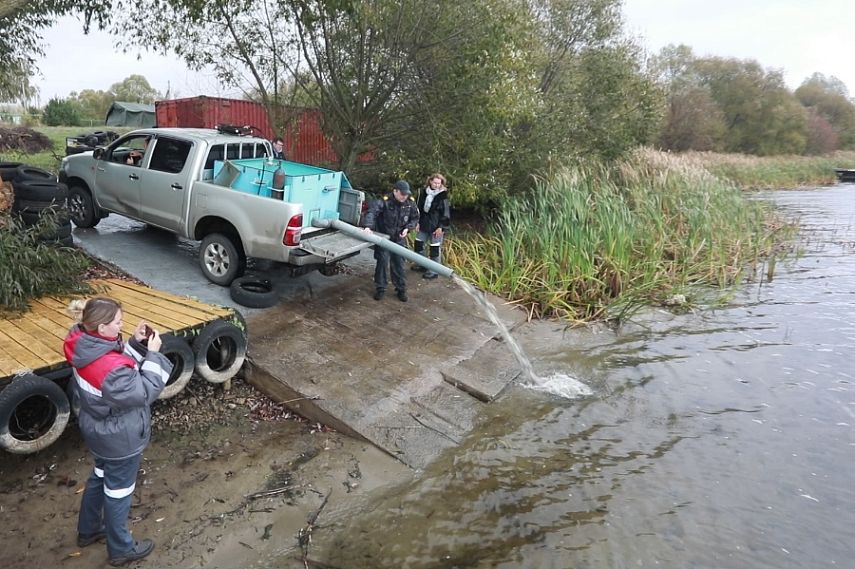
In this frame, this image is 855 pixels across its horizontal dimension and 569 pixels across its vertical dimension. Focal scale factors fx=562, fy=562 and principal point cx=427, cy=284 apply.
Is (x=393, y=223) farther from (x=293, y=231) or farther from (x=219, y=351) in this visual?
(x=219, y=351)

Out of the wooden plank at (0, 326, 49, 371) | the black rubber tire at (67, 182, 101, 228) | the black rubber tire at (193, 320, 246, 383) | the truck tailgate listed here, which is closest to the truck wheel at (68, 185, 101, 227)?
the black rubber tire at (67, 182, 101, 228)

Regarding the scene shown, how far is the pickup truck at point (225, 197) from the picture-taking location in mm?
6484

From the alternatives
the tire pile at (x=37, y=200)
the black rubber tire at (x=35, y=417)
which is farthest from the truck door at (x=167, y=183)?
the black rubber tire at (x=35, y=417)

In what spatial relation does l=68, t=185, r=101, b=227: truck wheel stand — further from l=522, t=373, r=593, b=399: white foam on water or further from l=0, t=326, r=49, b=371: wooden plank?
l=522, t=373, r=593, b=399: white foam on water

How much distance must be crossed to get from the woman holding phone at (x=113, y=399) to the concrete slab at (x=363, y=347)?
202 centimetres

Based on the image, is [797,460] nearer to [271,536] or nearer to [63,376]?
[271,536]

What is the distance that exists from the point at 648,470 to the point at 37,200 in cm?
723

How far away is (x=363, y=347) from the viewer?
636cm

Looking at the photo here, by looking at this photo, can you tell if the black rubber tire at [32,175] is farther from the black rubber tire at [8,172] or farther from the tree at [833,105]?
the tree at [833,105]

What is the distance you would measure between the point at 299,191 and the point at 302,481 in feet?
11.4

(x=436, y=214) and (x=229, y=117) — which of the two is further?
(x=229, y=117)

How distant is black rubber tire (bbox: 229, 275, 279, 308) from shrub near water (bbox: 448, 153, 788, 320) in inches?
135

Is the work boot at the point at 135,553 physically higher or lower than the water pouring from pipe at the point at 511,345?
lower

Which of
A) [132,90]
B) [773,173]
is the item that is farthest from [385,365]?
[132,90]
